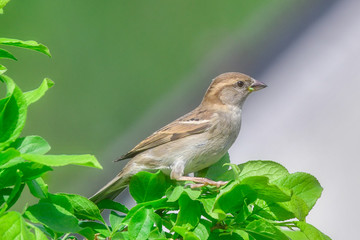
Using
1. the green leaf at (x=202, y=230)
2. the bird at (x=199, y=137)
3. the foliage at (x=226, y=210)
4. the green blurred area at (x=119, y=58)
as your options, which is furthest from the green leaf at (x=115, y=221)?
the green blurred area at (x=119, y=58)

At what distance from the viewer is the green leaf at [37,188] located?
71 cm

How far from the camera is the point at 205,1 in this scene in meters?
4.37

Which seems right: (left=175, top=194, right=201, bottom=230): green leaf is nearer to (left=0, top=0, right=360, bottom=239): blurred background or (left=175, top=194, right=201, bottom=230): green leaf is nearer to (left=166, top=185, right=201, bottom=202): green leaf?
(left=166, top=185, right=201, bottom=202): green leaf

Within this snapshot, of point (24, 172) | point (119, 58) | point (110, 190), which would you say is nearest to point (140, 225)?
point (24, 172)

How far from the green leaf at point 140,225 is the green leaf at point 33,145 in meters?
0.14

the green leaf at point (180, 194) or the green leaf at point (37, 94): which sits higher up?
the green leaf at point (37, 94)

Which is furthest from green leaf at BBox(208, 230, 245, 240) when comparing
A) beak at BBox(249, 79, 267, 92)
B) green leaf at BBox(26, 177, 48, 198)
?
beak at BBox(249, 79, 267, 92)

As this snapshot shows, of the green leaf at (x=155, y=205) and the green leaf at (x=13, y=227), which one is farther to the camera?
the green leaf at (x=155, y=205)

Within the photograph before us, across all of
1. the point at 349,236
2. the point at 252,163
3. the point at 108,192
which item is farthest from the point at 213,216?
the point at 349,236

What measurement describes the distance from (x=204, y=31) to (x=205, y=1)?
243 mm

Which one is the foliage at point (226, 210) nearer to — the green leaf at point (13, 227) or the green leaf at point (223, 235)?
the green leaf at point (223, 235)

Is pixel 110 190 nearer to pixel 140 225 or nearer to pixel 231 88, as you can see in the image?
pixel 231 88

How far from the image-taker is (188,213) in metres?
0.76

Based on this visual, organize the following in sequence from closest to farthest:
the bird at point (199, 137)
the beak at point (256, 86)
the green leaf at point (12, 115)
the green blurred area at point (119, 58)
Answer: the green leaf at point (12, 115) → the bird at point (199, 137) → the beak at point (256, 86) → the green blurred area at point (119, 58)
